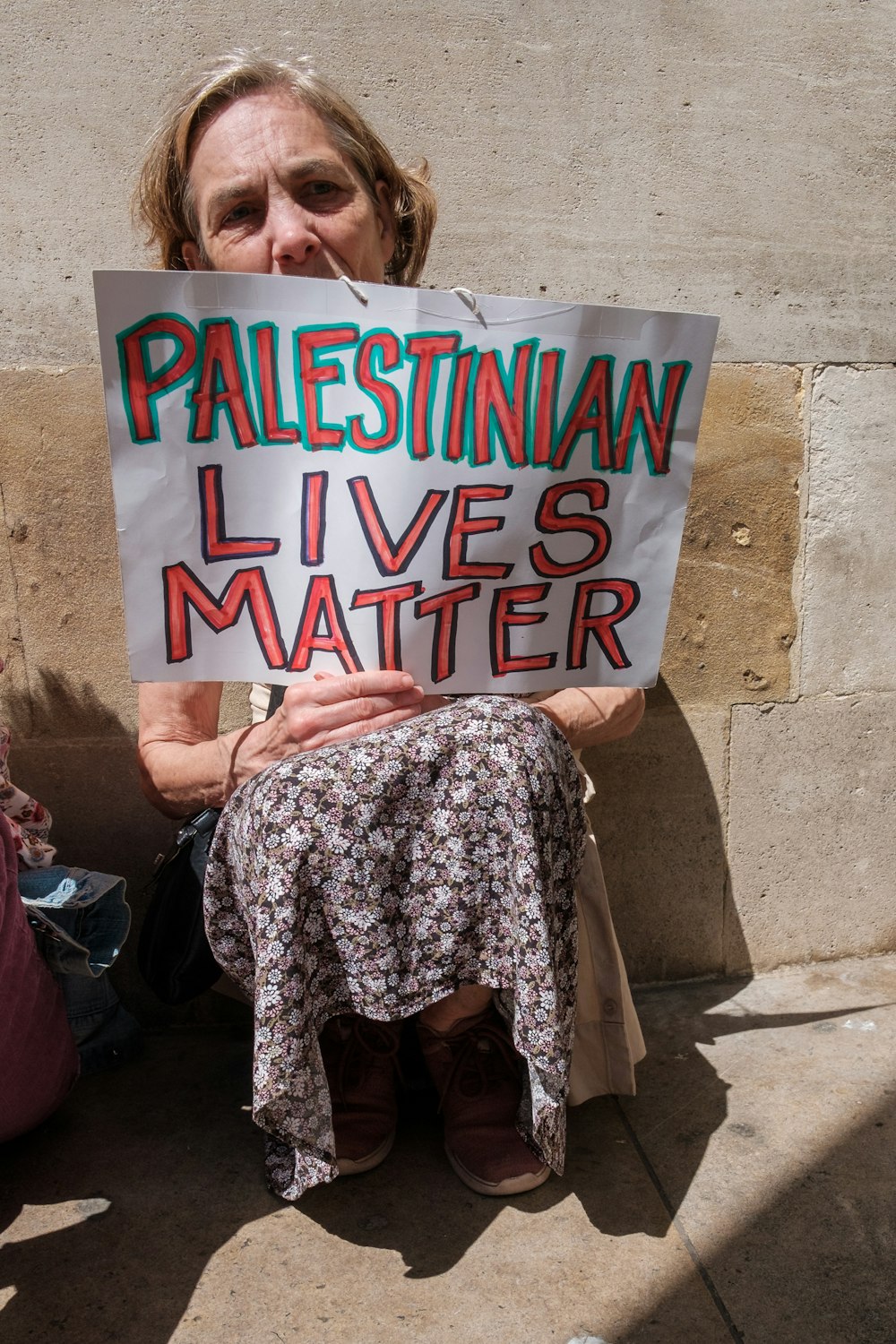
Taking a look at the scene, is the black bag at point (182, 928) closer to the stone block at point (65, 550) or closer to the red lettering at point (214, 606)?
the red lettering at point (214, 606)

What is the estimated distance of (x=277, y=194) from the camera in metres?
1.77

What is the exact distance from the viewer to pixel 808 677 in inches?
100

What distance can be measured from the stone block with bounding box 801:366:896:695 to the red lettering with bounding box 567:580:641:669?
97cm

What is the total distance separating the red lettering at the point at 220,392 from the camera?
1501 millimetres

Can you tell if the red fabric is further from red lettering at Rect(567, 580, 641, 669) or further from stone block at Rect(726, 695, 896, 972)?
stone block at Rect(726, 695, 896, 972)

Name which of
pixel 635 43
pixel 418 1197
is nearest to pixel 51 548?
pixel 418 1197

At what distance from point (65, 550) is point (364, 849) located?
43.9 inches

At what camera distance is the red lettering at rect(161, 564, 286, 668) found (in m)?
1.57

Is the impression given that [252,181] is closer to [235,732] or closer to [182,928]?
[235,732]

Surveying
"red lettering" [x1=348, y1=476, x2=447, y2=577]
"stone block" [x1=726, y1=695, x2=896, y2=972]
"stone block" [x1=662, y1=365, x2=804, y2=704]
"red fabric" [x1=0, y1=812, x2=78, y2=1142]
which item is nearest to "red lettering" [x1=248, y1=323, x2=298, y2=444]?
"red lettering" [x1=348, y1=476, x2=447, y2=577]

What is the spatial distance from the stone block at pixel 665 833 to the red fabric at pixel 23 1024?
1219 mm

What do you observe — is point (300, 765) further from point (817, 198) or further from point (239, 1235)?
point (817, 198)

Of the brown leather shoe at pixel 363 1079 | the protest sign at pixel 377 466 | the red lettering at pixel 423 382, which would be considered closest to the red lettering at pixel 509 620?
the protest sign at pixel 377 466

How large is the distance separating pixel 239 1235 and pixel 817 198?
234 cm
